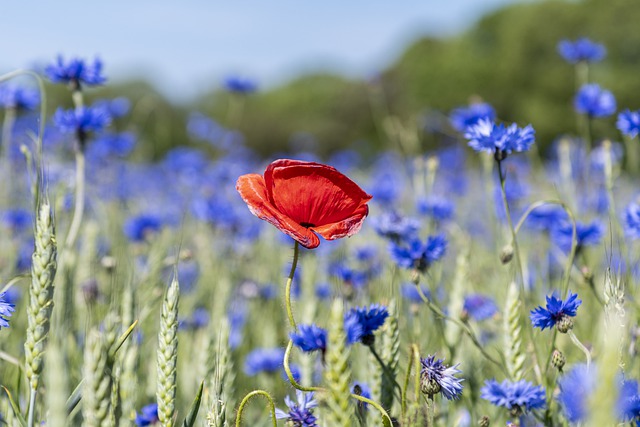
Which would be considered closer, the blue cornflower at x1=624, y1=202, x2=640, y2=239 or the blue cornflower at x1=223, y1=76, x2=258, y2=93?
the blue cornflower at x1=624, y1=202, x2=640, y2=239

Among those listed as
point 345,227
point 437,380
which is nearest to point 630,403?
point 437,380

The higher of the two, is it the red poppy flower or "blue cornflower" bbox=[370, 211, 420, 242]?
the red poppy flower

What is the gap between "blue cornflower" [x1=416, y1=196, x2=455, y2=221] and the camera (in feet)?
9.13

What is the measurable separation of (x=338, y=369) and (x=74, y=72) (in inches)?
65.3

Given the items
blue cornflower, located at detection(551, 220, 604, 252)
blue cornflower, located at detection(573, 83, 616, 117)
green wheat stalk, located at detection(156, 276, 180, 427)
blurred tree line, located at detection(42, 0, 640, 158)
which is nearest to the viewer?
green wheat stalk, located at detection(156, 276, 180, 427)

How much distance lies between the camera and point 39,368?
1.04 meters

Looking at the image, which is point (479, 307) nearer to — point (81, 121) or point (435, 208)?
point (435, 208)

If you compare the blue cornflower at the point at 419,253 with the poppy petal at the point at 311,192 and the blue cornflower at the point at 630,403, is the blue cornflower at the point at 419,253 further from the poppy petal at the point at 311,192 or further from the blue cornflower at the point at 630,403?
the blue cornflower at the point at 630,403

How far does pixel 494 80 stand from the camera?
2352 centimetres

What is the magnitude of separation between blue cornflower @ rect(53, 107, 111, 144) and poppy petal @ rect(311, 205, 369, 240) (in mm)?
1275

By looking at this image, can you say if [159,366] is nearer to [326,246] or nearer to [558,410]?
[558,410]

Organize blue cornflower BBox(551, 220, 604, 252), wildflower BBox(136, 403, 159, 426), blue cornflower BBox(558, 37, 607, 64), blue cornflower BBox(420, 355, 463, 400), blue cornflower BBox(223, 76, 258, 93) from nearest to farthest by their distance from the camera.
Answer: blue cornflower BBox(420, 355, 463, 400) < wildflower BBox(136, 403, 159, 426) < blue cornflower BBox(551, 220, 604, 252) < blue cornflower BBox(558, 37, 607, 64) < blue cornflower BBox(223, 76, 258, 93)

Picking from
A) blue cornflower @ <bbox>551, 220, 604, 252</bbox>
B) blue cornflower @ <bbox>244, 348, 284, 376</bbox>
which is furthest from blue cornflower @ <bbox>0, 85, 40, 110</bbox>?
blue cornflower @ <bbox>551, 220, 604, 252</bbox>

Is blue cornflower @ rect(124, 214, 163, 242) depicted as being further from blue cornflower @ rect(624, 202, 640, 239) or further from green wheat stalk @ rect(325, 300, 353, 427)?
green wheat stalk @ rect(325, 300, 353, 427)
